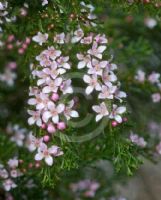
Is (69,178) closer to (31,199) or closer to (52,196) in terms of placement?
(52,196)

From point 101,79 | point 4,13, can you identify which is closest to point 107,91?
point 101,79

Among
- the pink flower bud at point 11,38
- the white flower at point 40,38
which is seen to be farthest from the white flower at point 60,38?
the pink flower bud at point 11,38

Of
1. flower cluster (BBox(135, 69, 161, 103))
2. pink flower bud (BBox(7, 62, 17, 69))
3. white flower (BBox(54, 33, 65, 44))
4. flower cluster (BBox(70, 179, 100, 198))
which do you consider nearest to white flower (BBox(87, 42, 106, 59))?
white flower (BBox(54, 33, 65, 44))

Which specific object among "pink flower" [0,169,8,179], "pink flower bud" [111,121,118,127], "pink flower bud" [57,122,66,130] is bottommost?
"pink flower" [0,169,8,179]

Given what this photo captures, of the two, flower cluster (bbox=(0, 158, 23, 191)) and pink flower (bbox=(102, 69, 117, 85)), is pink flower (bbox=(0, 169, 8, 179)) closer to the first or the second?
flower cluster (bbox=(0, 158, 23, 191))

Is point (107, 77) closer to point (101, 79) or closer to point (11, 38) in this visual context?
point (101, 79)

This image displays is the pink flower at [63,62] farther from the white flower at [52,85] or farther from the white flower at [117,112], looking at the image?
the white flower at [117,112]
